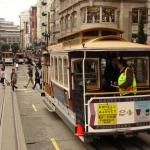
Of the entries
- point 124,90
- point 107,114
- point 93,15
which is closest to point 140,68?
point 124,90

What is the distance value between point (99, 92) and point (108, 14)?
186ft

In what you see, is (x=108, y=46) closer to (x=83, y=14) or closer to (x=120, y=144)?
(x=120, y=144)

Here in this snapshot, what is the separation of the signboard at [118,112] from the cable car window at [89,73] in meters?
1.46

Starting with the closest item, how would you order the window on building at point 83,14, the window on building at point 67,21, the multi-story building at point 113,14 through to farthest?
the multi-story building at point 113,14 → the window on building at point 83,14 → the window on building at point 67,21

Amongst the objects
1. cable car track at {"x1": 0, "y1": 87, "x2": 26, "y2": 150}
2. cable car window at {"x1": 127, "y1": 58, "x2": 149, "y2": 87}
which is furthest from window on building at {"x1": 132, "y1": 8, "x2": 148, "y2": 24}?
cable car window at {"x1": 127, "y1": 58, "x2": 149, "y2": 87}

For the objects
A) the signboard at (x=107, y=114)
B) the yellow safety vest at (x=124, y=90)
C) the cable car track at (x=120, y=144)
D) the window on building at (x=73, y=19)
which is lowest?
the cable car track at (x=120, y=144)

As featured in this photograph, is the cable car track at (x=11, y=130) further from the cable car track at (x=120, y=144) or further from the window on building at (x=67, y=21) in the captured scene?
the window on building at (x=67, y=21)

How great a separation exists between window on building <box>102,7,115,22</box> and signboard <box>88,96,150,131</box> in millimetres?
56831

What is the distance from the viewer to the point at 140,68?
534 inches

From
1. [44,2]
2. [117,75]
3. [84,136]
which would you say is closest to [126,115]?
[84,136]

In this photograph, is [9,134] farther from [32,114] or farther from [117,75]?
[32,114]

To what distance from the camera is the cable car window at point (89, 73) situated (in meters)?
13.1

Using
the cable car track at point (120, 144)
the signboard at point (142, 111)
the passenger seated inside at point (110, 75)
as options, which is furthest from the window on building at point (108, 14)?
the signboard at point (142, 111)

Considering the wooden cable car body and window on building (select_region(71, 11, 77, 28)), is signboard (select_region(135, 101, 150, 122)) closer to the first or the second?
the wooden cable car body
